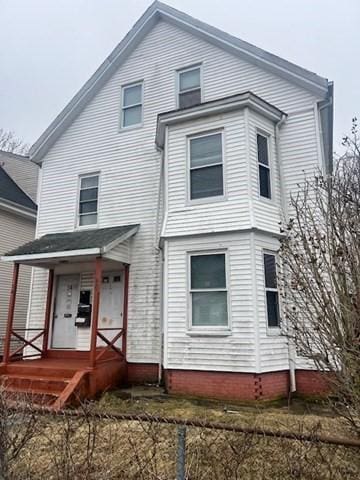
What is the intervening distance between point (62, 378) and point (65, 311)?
10.2ft

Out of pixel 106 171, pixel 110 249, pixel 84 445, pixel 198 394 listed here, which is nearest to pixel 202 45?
pixel 106 171

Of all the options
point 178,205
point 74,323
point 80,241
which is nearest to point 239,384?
point 178,205

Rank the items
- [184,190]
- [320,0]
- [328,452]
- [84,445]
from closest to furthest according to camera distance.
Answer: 1. [328,452]
2. [84,445]
3. [184,190]
4. [320,0]

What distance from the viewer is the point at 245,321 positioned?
8.20m

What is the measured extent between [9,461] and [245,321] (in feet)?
18.6

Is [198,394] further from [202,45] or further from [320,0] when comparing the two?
[320,0]

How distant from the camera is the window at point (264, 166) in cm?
949

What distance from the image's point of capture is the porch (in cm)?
870

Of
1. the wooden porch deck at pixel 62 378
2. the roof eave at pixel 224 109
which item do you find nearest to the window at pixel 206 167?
the roof eave at pixel 224 109

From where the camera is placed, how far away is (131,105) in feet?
40.9

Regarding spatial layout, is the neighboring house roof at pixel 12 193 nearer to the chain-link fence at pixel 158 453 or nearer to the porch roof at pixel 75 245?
the porch roof at pixel 75 245

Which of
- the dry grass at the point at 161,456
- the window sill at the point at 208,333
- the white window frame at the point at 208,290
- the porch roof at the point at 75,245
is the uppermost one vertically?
the porch roof at the point at 75,245

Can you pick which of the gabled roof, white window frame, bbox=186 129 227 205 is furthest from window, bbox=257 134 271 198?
the gabled roof

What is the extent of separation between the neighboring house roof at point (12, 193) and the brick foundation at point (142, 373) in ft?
29.6
